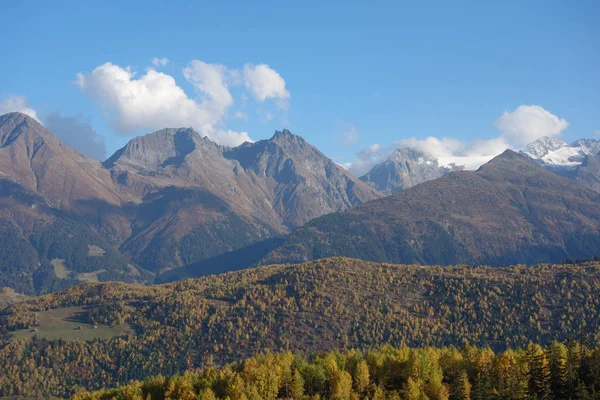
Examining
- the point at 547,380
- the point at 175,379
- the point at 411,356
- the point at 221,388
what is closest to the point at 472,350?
the point at 411,356

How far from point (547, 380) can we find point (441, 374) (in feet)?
83.6

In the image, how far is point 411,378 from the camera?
147500 mm

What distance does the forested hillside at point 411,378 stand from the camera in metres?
141

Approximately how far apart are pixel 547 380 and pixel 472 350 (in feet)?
123

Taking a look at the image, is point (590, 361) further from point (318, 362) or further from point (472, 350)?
point (318, 362)

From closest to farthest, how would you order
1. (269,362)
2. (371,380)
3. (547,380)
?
(547,380), (371,380), (269,362)

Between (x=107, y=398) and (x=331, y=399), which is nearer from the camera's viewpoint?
(x=331, y=399)

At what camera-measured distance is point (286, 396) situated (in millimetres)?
156875

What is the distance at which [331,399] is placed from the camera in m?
150

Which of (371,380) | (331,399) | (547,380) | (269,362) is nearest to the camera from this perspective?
(547,380)

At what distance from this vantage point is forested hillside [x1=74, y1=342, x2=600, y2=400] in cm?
14062

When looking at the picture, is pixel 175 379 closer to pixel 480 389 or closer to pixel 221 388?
pixel 221 388

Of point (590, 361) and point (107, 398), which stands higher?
point (590, 361)

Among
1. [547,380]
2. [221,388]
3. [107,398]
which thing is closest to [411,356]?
[547,380]
